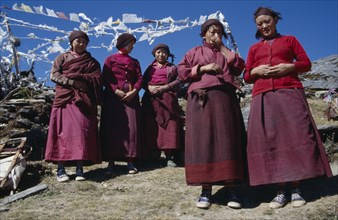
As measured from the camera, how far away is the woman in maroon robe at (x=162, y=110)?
225 inches

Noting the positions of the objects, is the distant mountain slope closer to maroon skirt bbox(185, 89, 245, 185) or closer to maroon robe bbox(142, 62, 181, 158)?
maroon robe bbox(142, 62, 181, 158)

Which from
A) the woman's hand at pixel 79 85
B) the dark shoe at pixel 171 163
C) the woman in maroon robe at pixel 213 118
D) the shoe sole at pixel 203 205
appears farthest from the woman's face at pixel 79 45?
the shoe sole at pixel 203 205

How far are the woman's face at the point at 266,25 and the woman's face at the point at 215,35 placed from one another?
16.6 inches

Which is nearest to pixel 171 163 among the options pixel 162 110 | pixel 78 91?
pixel 162 110

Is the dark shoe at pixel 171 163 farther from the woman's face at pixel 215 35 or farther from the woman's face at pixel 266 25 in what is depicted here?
the woman's face at pixel 266 25

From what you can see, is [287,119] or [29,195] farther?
[29,195]

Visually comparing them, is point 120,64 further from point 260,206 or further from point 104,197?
point 260,206

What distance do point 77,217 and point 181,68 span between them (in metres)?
1.94

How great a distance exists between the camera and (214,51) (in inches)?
167

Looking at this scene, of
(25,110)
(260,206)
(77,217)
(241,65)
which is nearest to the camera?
(77,217)

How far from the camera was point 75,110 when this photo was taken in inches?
198

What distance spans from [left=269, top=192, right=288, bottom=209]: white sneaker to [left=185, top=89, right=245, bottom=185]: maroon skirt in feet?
1.29

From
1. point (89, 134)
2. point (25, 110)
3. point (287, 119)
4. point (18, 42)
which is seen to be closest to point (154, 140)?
point (89, 134)

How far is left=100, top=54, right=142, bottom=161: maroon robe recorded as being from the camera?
17.7 ft
